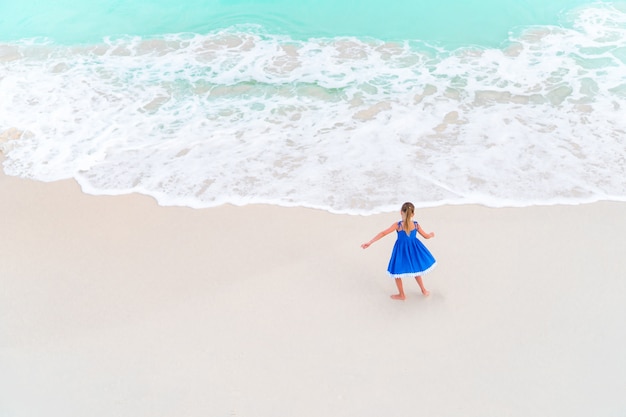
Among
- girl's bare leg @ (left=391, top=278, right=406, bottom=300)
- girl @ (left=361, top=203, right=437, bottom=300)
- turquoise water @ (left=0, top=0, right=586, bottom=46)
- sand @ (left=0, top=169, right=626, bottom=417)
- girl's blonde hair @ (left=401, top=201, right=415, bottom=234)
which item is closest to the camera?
sand @ (left=0, top=169, right=626, bottom=417)

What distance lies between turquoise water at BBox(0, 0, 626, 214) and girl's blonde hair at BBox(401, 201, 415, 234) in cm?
153

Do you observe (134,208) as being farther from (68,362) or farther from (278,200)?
(68,362)

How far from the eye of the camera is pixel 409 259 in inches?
185

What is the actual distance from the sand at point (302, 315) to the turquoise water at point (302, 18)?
6.64 meters

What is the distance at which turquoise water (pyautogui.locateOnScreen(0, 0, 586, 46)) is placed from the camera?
11.3 meters

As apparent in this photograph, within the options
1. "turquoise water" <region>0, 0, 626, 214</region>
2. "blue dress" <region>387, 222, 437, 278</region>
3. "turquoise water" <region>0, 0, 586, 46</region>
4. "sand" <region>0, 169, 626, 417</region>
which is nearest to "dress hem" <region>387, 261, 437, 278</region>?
"blue dress" <region>387, 222, 437, 278</region>

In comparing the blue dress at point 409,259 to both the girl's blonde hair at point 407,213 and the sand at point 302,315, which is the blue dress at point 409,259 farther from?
the sand at point 302,315

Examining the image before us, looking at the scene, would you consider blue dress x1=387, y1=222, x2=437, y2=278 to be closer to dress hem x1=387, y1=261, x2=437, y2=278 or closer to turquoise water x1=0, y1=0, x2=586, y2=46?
dress hem x1=387, y1=261, x2=437, y2=278

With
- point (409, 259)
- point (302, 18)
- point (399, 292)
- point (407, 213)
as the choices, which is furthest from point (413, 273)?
point (302, 18)

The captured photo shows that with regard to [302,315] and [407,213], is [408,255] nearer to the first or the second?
[407,213]

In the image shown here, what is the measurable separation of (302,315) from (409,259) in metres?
1.15

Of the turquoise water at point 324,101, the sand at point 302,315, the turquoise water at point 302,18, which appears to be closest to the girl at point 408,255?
the sand at point 302,315

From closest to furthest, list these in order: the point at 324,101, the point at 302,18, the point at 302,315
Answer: the point at 302,315, the point at 324,101, the point at 302,18

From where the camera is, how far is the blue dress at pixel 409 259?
4676 mm
